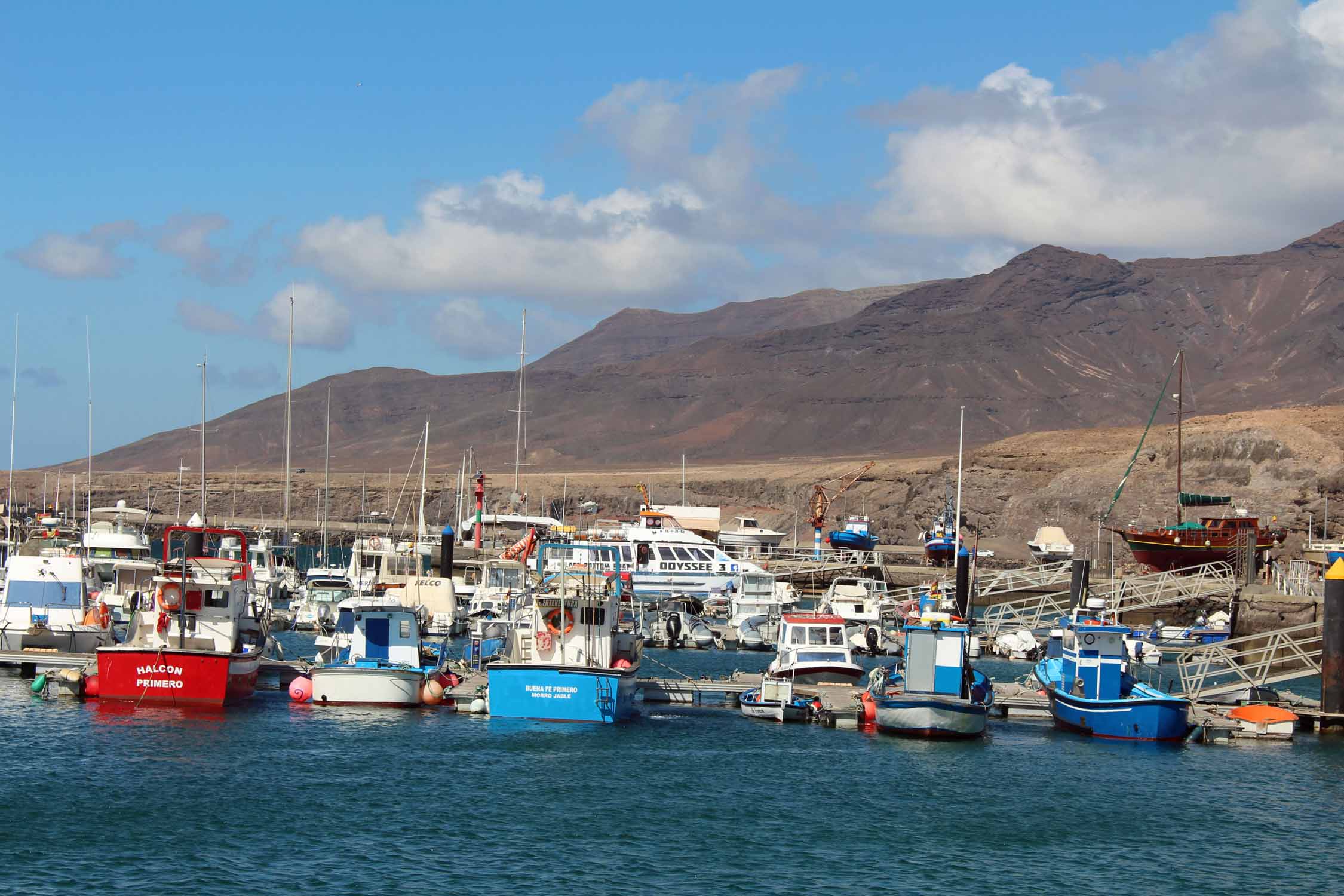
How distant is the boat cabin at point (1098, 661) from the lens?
1567 inches

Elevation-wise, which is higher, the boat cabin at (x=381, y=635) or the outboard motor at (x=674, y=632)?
the boat cabin at (x=381, y=635)

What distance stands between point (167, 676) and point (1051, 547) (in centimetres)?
8741

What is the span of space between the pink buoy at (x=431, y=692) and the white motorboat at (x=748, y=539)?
59.8 m

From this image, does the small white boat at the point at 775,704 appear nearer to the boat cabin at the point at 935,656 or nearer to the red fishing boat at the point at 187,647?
the boat cabin at the point at 935,656

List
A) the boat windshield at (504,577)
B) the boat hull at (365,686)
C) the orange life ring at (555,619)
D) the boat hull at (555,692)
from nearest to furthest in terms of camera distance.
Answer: the boat hull at (555,692)
the orange life ring at (555,619)
the boat hull at (365,686)
the boat windshield at (504,577)

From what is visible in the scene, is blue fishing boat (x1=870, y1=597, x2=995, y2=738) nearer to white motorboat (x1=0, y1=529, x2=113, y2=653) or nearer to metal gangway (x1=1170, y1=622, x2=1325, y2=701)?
metal gangway (x1=1170, y1=622, x2=1325, y2=701)

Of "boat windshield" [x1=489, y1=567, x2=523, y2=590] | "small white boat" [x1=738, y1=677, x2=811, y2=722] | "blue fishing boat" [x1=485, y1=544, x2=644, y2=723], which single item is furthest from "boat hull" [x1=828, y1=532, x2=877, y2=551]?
"blue fishing boat" [x1=485, y1=544, x2=644, y2=723]

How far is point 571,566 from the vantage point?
154 feet

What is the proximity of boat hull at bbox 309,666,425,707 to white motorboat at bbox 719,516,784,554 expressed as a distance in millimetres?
60569

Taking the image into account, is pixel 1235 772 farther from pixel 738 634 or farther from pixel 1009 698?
pixel 738 634

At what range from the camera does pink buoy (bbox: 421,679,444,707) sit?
4250 centimetres

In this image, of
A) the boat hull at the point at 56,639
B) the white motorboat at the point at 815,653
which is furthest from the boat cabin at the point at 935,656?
the boat hull at the point at 56,639

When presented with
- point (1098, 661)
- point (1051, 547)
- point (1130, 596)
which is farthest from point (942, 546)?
point (1098, 661)

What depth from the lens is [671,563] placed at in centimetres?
8275
